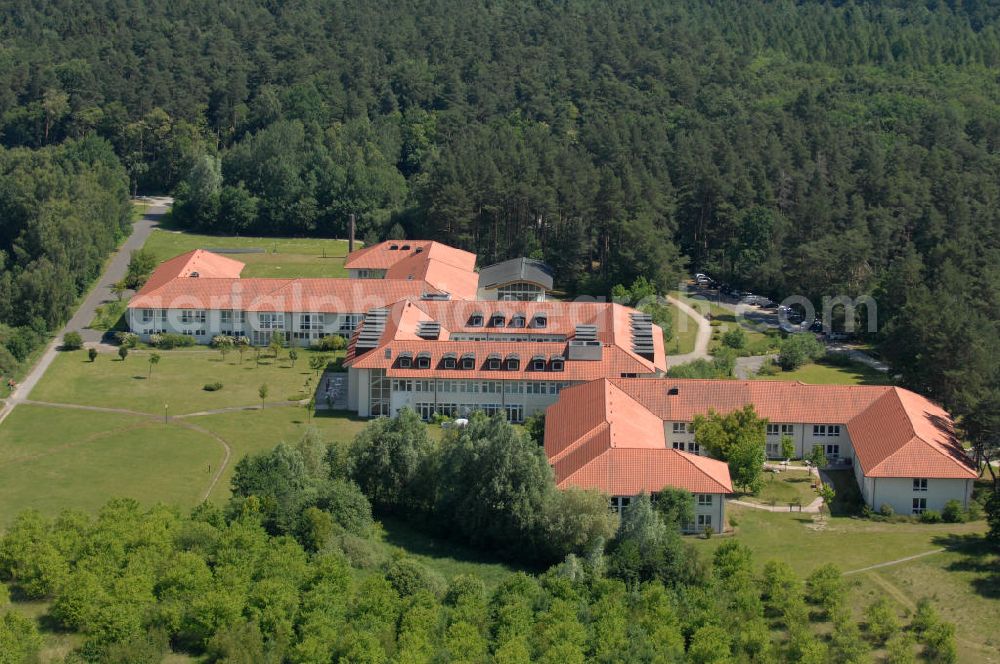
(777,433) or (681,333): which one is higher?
(681,333)

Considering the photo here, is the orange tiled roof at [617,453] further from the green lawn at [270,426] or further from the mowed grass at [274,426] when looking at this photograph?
the green lawn at [270,426]

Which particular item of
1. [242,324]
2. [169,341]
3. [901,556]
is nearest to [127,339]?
[169,341]

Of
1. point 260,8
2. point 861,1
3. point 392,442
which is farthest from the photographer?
point 861,1

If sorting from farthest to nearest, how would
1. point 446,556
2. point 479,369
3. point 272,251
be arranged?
point 272,251 → point 479,369 → point 446,556

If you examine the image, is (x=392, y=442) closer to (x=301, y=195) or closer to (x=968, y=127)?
(x=301, y=195)

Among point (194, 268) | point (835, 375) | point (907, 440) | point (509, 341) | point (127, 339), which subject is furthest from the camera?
point (194, 268)

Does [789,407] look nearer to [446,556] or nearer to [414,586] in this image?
[446,556]

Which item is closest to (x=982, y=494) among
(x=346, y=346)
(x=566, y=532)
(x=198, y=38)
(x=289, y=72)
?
(x=566, y=532)
